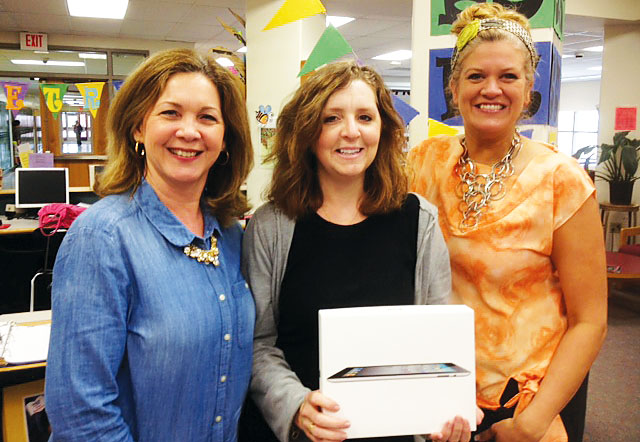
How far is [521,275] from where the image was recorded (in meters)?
1.21

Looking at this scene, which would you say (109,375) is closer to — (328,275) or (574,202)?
(328,275)

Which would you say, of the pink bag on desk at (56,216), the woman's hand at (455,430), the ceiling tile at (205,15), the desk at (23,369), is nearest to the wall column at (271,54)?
the pink bag on desk at (56,216)

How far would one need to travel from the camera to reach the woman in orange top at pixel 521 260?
1183 millimetres

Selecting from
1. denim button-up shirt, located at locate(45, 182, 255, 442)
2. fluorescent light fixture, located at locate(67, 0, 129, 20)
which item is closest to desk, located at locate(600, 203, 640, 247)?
denim button-up shirt, located at locate(45, 182, 255, 442)

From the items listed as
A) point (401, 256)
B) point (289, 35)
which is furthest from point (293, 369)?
point (289, 35)

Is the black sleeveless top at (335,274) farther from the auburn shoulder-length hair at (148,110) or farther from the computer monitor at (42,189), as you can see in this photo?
the computer monitor at (42,189)

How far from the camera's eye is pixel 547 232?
3.92 feet

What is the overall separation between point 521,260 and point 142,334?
34.1 inches

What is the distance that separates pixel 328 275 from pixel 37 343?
138 cm

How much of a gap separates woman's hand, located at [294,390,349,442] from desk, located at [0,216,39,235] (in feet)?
12.4

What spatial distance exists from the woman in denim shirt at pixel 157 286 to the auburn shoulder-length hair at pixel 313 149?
0.14m

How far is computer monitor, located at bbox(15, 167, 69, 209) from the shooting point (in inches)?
186

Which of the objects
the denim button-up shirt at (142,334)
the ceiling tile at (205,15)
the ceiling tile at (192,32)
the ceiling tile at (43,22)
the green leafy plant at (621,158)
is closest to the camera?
the denim button-up shirt at (142,334)

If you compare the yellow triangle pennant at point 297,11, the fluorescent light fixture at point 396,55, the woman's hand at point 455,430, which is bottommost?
the woman's hand at point 455,430
